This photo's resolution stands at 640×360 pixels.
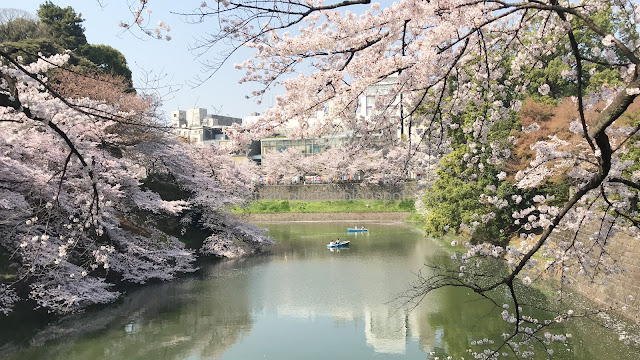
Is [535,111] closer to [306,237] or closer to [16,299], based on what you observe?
[306,237]

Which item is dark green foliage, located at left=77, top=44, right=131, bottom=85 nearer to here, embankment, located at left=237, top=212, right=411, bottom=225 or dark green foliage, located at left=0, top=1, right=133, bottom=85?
dark green foliage, located at left=0, top=1, right=133, bottom=85

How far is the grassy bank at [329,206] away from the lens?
36969 millimetres

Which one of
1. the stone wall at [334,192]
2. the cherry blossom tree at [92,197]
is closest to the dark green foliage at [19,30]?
the cherry blossom tree at [92,197]

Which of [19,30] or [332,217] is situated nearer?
[19,30]

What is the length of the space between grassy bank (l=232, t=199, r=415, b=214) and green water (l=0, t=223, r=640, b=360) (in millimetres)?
20883

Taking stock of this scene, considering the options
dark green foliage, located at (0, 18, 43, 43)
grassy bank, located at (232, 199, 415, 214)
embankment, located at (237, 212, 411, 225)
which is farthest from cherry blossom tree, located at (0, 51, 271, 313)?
grassy bank, located at (232, 199, 415, 214)

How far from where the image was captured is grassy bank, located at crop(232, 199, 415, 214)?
1455 inches

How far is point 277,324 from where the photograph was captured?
35.6 ft

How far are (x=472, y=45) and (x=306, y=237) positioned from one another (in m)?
22.4

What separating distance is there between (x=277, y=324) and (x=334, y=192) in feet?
97.4

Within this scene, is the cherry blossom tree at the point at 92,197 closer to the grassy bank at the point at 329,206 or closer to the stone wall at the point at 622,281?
the stone wall at the point at 622,281

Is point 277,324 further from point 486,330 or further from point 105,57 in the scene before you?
point 105,57

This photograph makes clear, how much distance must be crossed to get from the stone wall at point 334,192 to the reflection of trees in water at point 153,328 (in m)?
24.7

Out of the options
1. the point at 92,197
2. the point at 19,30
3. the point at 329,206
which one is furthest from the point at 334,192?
the point at 92,197
